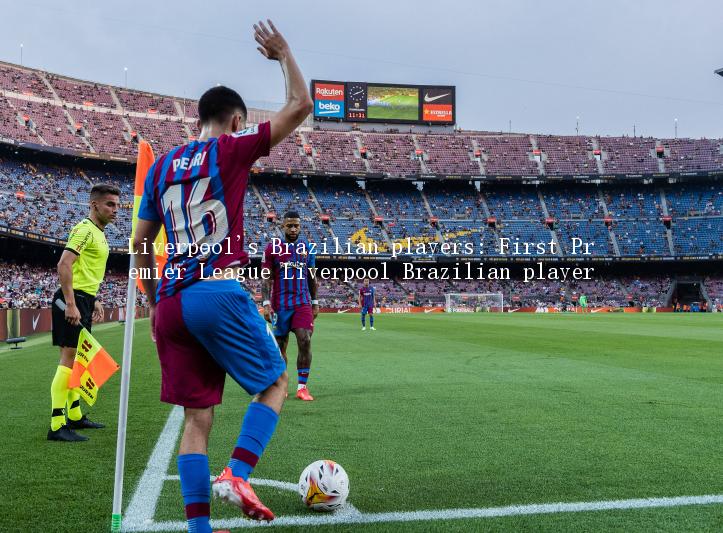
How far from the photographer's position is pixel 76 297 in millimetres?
6395

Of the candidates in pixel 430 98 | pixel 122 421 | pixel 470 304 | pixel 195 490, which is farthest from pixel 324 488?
pixel 430 98

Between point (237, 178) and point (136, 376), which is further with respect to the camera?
point (136, 376)

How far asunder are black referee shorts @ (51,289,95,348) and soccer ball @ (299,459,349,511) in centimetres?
332

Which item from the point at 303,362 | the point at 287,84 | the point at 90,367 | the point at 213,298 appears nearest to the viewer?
the point at 213,298

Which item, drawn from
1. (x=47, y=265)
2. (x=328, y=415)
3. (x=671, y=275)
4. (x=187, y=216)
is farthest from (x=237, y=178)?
(x=671, y=275)

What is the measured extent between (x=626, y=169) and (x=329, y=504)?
226ft

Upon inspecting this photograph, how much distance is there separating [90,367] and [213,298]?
→ 2623mm

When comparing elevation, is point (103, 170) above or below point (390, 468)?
above

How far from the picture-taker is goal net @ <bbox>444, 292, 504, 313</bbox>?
57281 mm

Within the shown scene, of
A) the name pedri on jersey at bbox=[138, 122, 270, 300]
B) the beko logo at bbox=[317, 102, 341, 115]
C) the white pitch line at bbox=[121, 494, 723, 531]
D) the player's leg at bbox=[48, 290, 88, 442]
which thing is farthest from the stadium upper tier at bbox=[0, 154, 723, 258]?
the name pedri on jersey at bbox=[138, 122, 270, 300]

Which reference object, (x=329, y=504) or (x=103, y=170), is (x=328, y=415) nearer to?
(x=329, y=504)

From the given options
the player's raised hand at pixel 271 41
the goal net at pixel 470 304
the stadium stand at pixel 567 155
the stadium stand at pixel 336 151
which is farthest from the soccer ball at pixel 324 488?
the stadium stand at pixel 567 155

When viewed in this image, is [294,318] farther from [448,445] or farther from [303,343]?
[448,445]

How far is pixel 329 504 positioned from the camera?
149 inches
